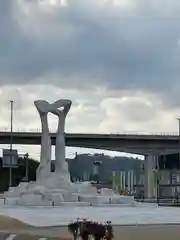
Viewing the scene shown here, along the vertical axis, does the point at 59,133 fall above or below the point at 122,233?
above

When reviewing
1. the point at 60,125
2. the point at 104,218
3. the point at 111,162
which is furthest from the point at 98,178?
the point at 104,218

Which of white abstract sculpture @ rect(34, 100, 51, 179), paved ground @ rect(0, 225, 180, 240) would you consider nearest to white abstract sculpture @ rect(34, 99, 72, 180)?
white abstract sculpture @ rect(34, 100, 51, 179)

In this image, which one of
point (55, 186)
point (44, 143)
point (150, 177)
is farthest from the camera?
point (150, 177)

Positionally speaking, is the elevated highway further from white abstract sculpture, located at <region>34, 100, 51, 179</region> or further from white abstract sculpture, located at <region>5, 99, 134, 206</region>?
white abstract sculpture, located at <region>5, 99, 134, 206</region>

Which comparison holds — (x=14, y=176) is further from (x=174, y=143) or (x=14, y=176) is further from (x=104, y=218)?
(x=104, y=218)

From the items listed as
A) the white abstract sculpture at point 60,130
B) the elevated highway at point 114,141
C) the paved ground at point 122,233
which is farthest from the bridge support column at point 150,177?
the paved ground at point 122,233

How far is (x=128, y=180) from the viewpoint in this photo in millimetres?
133875

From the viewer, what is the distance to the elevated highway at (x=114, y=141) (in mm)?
102938

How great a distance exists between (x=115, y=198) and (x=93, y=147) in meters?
53.3

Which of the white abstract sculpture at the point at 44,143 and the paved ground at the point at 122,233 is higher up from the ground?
the white abstract sculpture at the point at 44,143

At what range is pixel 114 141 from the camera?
10412 centimetres

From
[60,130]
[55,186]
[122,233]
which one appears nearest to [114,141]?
[60,130]

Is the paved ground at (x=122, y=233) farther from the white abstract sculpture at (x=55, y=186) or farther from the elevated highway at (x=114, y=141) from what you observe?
the elevated highway at (x=114, y=141)

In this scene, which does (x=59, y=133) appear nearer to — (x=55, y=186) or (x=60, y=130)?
(x=60, y=130)
